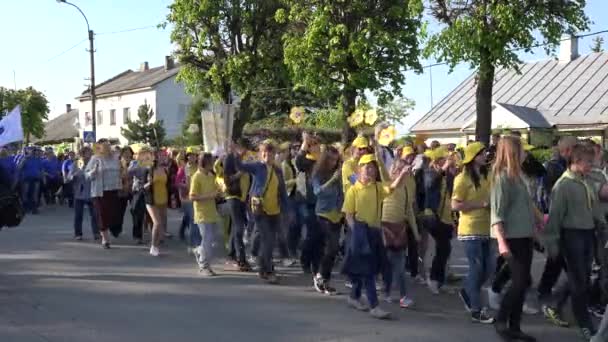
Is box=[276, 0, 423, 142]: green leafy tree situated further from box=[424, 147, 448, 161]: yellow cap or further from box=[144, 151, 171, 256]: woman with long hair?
box=[424, 147, 448, 161]: yellow cap

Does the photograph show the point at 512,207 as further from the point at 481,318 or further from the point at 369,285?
the point at 369,285

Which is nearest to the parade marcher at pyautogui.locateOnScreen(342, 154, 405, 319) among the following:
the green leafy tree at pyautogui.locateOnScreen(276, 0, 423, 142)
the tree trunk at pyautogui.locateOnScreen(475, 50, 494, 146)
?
the tree trunk at pyautogui.locateOnScreen(475, 50, 494, 146)

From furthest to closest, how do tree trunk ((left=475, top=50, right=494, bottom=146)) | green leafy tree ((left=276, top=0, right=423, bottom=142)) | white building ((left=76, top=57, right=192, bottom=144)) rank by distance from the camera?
white building ((left=76, top=57, right=192, bottom=144)) < green leafy tree ((left=276, top=0, right=423, bottom=142)) < tree trunk ((left=475, top=50, right=494, bottom=146))

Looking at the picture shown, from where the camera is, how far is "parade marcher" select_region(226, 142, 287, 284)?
981 centimetres

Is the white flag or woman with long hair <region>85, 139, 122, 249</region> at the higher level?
the white flag

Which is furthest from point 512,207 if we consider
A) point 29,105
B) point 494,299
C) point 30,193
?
point 29,105

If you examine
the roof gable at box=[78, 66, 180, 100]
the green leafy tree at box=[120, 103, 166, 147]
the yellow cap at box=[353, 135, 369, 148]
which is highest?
the roof gable at box=[78, 66, 180, 100]

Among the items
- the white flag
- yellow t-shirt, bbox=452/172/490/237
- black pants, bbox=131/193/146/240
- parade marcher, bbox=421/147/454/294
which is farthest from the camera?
black pants, bbox=131/193/146/240

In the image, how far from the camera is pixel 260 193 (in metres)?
9.80

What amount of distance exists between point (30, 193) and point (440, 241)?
45.4 feet

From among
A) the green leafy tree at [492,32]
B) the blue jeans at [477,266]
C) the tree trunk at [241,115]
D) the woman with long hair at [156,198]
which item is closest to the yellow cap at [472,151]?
the blue jeans at [477,266]

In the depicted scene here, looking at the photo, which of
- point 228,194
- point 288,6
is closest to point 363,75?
point 288,6

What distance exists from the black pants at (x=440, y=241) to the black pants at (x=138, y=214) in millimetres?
6188

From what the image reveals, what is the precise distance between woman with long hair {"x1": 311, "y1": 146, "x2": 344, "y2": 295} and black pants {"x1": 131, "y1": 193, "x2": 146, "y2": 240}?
507 centimetres
